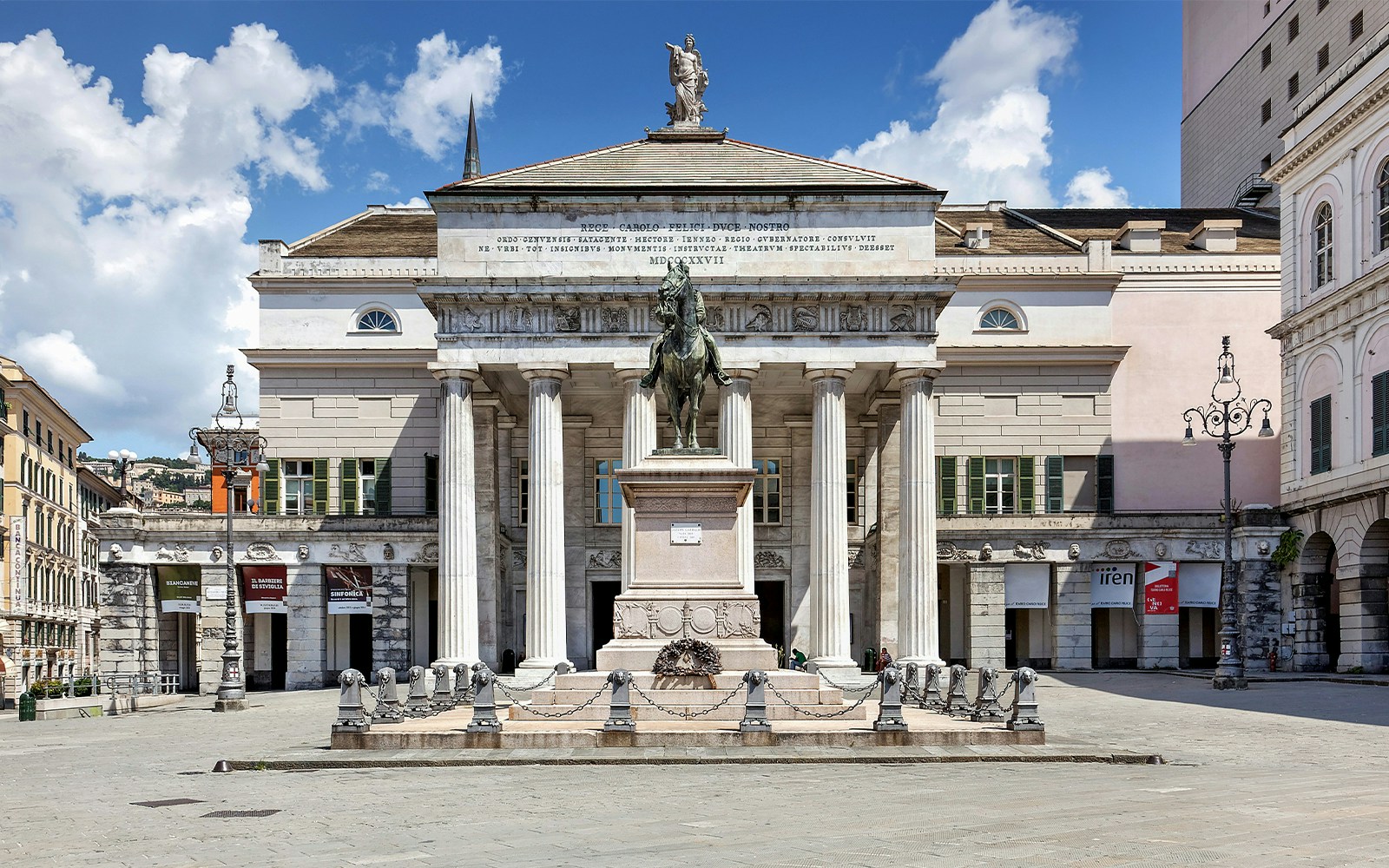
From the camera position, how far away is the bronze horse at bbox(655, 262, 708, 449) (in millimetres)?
25750

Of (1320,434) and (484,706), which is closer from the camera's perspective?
(484,706)

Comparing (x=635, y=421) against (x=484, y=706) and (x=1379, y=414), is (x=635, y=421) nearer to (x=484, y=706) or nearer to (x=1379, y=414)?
(x=484, y=706)

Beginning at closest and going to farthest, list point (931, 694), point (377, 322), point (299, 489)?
point (931, 694)
point (299, 489)
point (377, 322)

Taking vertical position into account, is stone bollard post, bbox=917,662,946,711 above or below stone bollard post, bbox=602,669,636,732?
below

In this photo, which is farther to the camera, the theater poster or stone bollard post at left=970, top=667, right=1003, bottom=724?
the theater poster

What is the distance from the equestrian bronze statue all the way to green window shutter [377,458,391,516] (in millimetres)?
34640

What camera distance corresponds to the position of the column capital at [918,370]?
45625 millimetres

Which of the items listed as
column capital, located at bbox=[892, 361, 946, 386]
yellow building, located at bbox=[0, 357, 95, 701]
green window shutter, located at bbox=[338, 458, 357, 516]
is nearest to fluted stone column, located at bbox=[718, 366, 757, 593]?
column capital, located at bbox=[892, 361, 946, 386]

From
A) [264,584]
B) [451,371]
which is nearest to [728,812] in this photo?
[451,371]

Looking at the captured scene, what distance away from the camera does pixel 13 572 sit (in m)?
73.2

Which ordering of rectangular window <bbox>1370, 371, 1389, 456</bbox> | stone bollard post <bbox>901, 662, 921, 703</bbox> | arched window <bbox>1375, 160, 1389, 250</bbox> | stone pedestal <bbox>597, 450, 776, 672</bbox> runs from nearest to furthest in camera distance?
1. stone pedestal <bbox>597, 450, 776, 672</bbox>
2. stone bollard post <bbox>901, 662, 921, 703</bbox>
3. rectangular window <bbox>1370, 371, 1389, 456</bbox>
4. arched window <bbox>1375, 160, 1389, 250</bbox>

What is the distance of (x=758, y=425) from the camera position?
57.2 m

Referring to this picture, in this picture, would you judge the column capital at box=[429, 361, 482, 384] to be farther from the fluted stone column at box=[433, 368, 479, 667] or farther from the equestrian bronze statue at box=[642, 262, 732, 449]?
the equestrian bronze statue at box=[642, 262, 732, 449]

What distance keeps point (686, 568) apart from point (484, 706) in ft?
13.9
